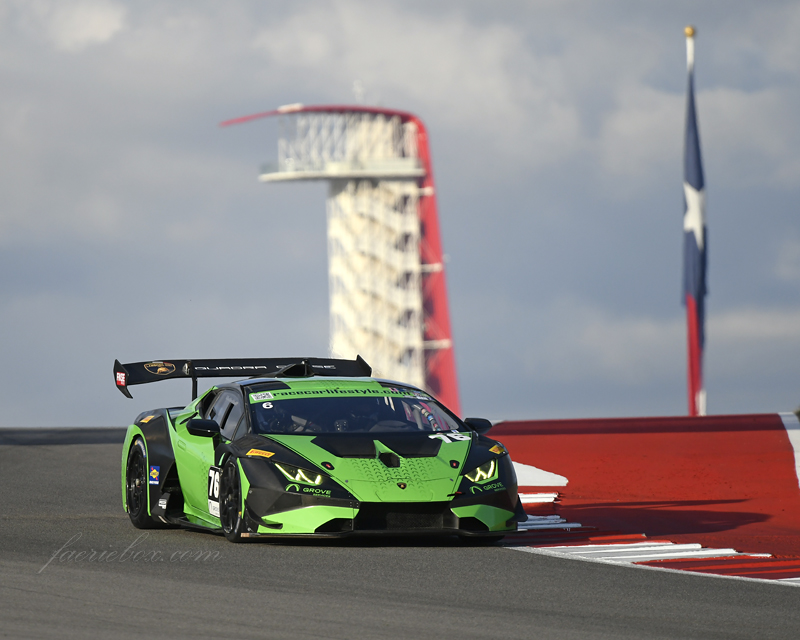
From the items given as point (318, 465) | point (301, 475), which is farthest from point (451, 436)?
point (301, 475)

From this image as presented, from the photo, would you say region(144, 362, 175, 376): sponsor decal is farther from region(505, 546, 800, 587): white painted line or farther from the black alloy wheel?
region(505, 546, 800, 587): white painted line

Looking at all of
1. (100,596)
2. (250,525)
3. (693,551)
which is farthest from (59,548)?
(693,551)

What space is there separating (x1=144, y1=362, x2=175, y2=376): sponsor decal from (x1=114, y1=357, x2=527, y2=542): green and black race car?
517mm

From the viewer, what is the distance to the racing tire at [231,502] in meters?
9.11

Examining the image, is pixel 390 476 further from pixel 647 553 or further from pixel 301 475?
pixel 647 553

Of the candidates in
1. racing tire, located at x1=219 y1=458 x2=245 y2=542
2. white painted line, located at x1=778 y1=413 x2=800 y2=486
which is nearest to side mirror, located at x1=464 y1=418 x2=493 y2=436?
racing tire, located at x1=219 y1=458 x2=245 y2=542

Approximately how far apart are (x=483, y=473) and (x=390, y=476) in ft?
2.37

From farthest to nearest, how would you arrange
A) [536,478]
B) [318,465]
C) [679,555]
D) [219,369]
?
1. [536,478]
2. [219,369]
3. [679,555]
4. [318,465]

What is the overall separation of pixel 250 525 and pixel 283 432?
0.78 meters

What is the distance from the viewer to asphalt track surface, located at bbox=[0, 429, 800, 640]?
6.18 metres

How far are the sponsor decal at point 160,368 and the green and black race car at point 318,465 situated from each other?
517 millimetres

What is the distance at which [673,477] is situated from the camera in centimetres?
1506

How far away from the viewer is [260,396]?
32.8 feet

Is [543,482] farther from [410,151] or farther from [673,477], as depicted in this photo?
[410,151]
